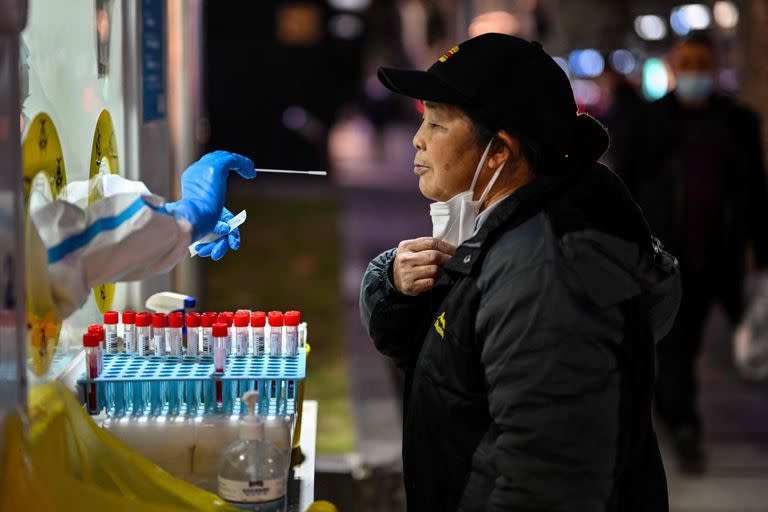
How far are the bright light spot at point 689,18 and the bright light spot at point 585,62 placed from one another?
5.19 meters

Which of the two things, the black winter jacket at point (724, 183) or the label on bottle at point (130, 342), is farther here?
the black winter jacket at point (724, 183)

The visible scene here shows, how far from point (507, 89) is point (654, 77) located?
63.4 feet

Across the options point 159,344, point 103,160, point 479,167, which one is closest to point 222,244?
point 159,344

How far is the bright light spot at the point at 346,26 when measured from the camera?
38.5m

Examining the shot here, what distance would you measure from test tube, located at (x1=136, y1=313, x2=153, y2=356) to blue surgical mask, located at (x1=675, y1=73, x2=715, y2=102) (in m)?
4.69

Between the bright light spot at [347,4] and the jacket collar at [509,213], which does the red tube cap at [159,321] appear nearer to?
the jacket collar at [509,213]

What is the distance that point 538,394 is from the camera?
2.20 m

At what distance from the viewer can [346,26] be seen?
43562 millimetres

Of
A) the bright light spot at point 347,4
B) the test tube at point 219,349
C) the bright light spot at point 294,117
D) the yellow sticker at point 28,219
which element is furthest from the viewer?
the bright light spot at point 347,4

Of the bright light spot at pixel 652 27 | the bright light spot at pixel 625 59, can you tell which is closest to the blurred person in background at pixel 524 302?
the bright light spot at pixel 625 59

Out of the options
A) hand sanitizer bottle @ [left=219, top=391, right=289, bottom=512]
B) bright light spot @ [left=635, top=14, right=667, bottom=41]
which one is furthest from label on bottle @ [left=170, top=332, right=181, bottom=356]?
bright light spot @ [left=635, top=14, right=667, bottom=41]

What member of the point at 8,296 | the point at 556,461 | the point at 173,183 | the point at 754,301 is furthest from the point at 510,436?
the point at 754,301

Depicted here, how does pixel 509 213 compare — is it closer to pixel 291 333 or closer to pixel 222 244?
pixel 291 333

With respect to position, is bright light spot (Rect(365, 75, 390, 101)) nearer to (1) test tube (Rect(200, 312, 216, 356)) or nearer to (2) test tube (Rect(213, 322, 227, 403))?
(1) test tube (Rect(200, 312, 216, 356))
